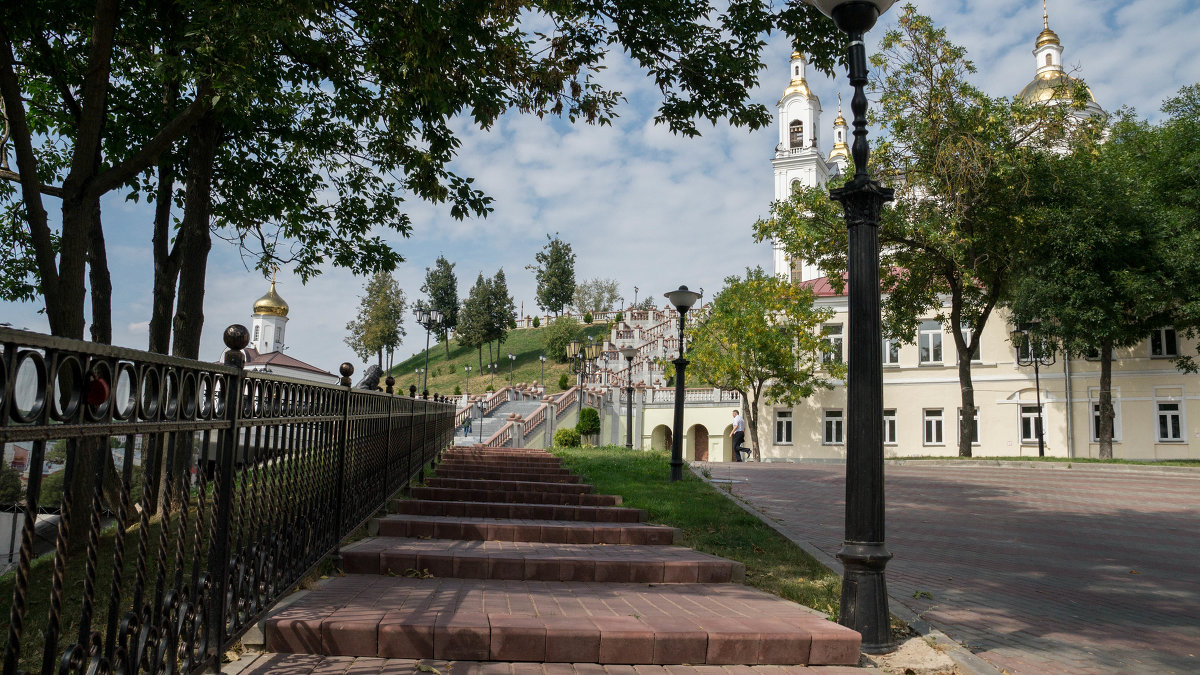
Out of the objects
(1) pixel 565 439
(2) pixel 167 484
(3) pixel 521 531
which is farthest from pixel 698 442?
(2) pixel 167 484

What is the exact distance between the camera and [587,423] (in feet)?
101

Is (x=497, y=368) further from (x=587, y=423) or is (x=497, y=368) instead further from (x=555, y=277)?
(x=587, y=423)

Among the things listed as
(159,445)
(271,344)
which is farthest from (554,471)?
(271,344)

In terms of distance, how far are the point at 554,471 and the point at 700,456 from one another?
32.5m

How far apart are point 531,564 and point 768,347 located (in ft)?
97.1

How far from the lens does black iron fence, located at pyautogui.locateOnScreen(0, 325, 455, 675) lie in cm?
197

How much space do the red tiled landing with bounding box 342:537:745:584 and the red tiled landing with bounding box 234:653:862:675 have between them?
179 centimetres

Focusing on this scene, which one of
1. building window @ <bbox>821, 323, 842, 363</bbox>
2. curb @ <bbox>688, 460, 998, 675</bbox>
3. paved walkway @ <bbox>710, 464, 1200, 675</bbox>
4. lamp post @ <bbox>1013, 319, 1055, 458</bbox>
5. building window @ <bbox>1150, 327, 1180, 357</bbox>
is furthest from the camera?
building window @ <bbox>821, 323, 842, 363</bbox>

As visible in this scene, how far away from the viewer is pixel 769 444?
1495 inches

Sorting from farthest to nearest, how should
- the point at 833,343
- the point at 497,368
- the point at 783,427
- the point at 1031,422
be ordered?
1. the point at 497,368
2. the point at 783,427
3. the point at 833,343
4. the point at 1031,422

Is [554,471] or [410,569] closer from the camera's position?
[410,569]

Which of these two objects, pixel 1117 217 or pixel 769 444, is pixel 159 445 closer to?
pixel 1117 217

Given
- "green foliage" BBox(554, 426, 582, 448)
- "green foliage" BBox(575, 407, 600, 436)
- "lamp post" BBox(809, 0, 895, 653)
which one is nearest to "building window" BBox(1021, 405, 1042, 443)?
"green foliage" BBox(575, 407, 600, 436)

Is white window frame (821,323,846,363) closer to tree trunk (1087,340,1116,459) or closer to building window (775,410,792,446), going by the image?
building window (775,410,792,446)
